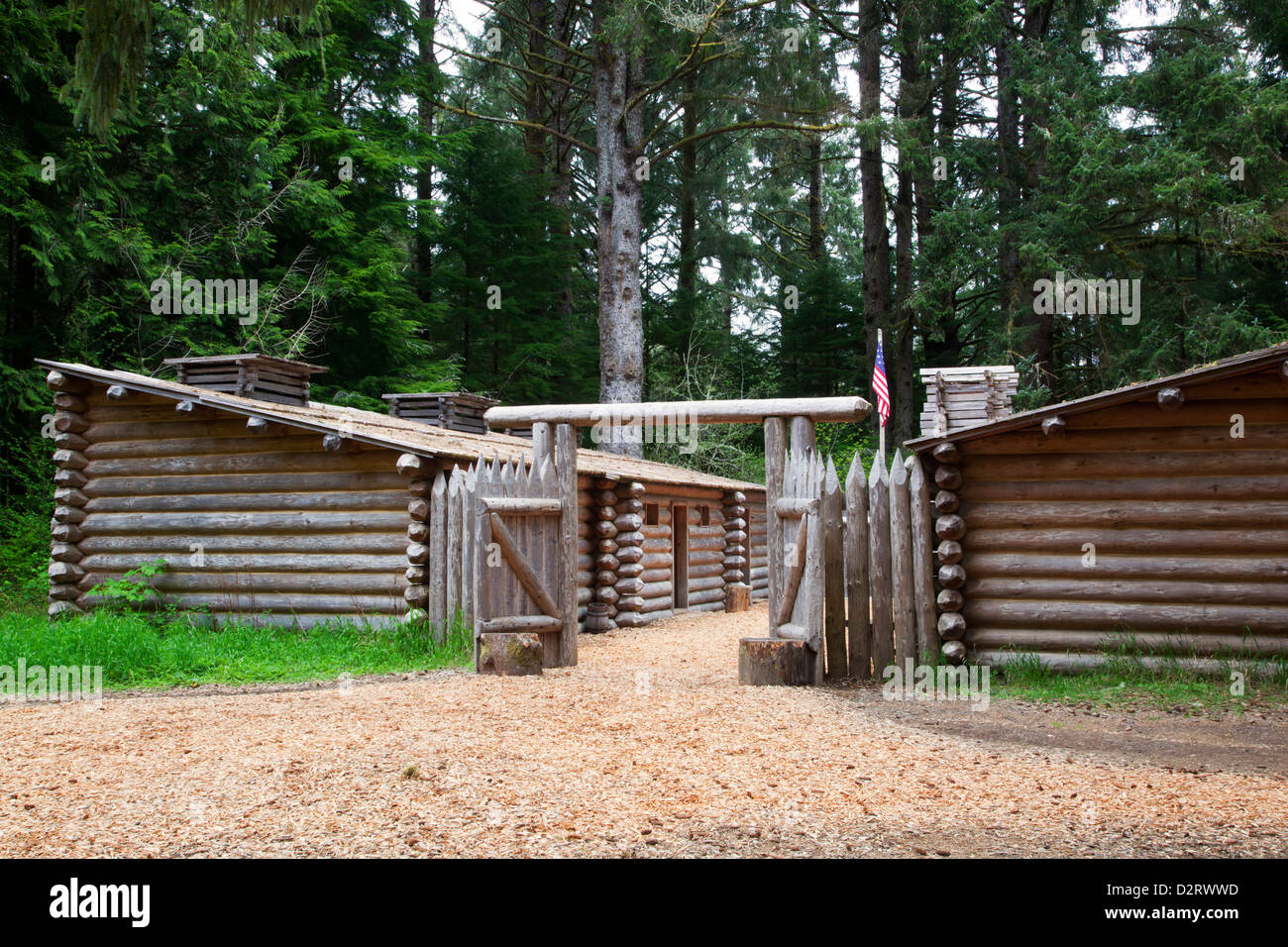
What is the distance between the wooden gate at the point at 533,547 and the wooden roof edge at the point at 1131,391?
3.84 m

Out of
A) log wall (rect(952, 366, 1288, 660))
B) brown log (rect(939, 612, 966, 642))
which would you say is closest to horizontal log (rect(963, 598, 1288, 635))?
log wall (rect(952, 366, 1288, 660))

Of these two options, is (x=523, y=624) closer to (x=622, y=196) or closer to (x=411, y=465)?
(x=411, y=465)

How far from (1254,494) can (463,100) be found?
25.8 m

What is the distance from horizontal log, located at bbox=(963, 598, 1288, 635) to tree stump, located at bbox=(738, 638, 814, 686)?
1.70 m

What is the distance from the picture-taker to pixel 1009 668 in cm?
934

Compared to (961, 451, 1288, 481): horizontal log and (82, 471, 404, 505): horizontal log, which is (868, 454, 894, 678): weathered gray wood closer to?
(961, 451, 1288, 481): horizontal log

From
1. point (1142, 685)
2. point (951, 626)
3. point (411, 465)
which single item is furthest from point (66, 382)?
point (1142, 685)

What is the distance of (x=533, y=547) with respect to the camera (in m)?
10.7

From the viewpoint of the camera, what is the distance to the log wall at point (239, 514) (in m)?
12.8

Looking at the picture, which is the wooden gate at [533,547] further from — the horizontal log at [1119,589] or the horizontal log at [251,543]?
the horizontal log at [1119,589]

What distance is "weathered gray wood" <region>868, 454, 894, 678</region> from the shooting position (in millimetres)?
9516

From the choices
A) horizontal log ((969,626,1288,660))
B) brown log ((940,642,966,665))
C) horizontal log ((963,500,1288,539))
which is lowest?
brown log ((940,642,966,665))

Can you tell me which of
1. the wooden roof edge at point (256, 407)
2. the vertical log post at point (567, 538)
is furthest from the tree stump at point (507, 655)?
the wooden roof edge at point (256, 407)

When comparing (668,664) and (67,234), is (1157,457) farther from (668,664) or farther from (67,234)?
(67,234)
